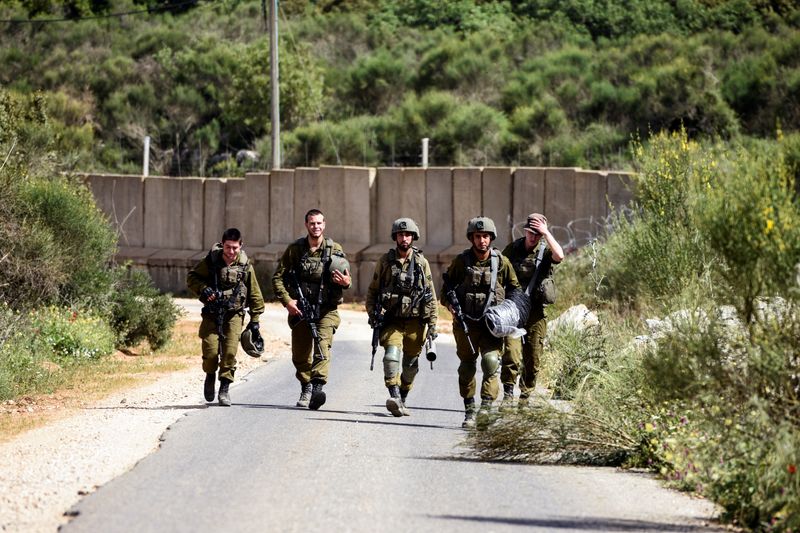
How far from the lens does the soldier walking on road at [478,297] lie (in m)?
11.5

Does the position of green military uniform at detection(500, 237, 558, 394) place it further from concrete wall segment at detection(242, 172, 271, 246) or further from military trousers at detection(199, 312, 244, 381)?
concrete wall segment at detection(242, 172, 271, 246)

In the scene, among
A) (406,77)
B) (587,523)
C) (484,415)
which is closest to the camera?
(587,523)

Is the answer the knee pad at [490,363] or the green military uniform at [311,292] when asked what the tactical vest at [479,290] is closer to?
the knee pad at [490,363]

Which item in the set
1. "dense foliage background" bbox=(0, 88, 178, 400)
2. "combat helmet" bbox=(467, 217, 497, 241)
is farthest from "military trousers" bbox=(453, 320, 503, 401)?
"dense foliage background" bbox=(0, 88, 178, 400)

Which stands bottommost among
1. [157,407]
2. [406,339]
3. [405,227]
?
[157,407]

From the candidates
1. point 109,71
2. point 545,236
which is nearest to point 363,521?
point 545,236

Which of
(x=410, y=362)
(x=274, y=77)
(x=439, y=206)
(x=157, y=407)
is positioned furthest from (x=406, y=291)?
(x=274, y=77)

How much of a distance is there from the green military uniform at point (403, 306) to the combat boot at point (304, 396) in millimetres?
1096

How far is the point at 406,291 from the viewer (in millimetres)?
11898

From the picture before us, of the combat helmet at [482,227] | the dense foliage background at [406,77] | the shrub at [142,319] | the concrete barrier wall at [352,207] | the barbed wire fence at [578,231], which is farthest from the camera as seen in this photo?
the dense foliage background at [406,77]

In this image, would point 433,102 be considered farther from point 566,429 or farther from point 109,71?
point 566,429

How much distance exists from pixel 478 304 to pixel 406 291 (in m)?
0.77

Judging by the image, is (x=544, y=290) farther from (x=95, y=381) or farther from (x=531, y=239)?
(x=95, y=381)

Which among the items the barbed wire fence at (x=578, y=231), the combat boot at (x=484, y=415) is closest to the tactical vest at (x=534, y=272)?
the combat boot at (x=484, y=415)
